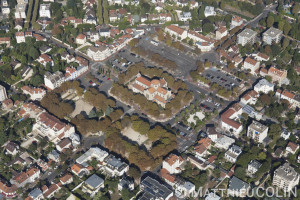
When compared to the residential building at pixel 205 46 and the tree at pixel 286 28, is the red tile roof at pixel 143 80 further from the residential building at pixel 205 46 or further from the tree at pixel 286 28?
the tree at pixel 286 28

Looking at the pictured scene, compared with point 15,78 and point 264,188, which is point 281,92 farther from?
point 15,78

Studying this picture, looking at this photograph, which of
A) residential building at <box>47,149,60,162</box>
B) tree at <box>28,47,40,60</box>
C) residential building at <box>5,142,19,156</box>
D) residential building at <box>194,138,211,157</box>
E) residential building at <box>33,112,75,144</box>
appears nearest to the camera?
residential building at <box>47,149,60,162</box>

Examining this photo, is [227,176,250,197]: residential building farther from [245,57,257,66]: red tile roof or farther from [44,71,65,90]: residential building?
[44,71,65,90]: residential building

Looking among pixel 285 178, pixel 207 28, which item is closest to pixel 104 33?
pixel 207 28

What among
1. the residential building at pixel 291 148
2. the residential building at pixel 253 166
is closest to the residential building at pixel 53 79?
the residential building at pixel 253 166

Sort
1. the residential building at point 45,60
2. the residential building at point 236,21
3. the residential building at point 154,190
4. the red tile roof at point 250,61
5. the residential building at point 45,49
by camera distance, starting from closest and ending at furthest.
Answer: the residential building at point 154,190 < the red tile roof at point 250,61 < the residential building at point 45,60 < the residential building at point 45,49 < the residential building at point 236,21

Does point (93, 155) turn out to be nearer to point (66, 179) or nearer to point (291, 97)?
point (66, 179)

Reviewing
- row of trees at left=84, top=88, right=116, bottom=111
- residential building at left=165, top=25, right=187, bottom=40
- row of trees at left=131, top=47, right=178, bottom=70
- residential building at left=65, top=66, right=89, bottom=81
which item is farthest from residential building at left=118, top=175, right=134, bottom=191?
residential building at left=165, top=25, right=187, bottom=40

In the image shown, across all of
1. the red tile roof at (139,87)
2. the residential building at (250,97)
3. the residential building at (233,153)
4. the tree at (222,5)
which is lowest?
the residential building at (233,153)
